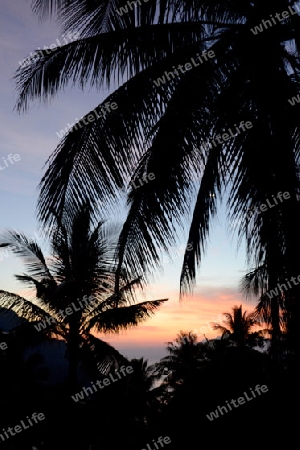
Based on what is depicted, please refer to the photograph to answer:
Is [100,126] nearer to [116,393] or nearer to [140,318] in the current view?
[140,318]

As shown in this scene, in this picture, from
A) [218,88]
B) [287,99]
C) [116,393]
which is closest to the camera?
[287,99]

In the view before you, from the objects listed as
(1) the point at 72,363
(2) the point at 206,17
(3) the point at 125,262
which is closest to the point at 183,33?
(2) the point at 206,17

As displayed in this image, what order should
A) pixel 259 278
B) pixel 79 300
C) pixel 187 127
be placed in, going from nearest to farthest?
pixel 187 127, pixel 259 278, pixel 79 300

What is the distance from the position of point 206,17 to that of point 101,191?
2.36 m

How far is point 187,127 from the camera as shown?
188 inches

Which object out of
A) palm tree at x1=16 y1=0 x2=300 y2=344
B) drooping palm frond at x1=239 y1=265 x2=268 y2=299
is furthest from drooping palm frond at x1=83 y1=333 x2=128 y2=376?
palm tree at x1=16 y1=0 x2=300 y2=344

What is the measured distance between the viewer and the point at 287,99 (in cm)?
438

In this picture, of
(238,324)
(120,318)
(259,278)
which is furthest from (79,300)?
(238,324)

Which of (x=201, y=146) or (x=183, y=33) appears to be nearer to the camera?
(x=201, y=146)

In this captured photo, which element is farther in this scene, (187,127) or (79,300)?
(79,300)

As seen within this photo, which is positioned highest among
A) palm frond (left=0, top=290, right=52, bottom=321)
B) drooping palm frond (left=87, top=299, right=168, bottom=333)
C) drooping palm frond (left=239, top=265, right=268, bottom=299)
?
palm frond (left=0, top=290, right=52, bottom=321)

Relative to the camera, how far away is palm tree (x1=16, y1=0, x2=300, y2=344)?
4.27m

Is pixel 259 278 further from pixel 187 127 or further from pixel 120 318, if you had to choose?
pixel 120 318

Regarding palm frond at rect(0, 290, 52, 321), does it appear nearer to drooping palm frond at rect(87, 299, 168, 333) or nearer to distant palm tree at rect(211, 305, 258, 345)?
drooping palm frond at rect(87, 299, 168, 333)
